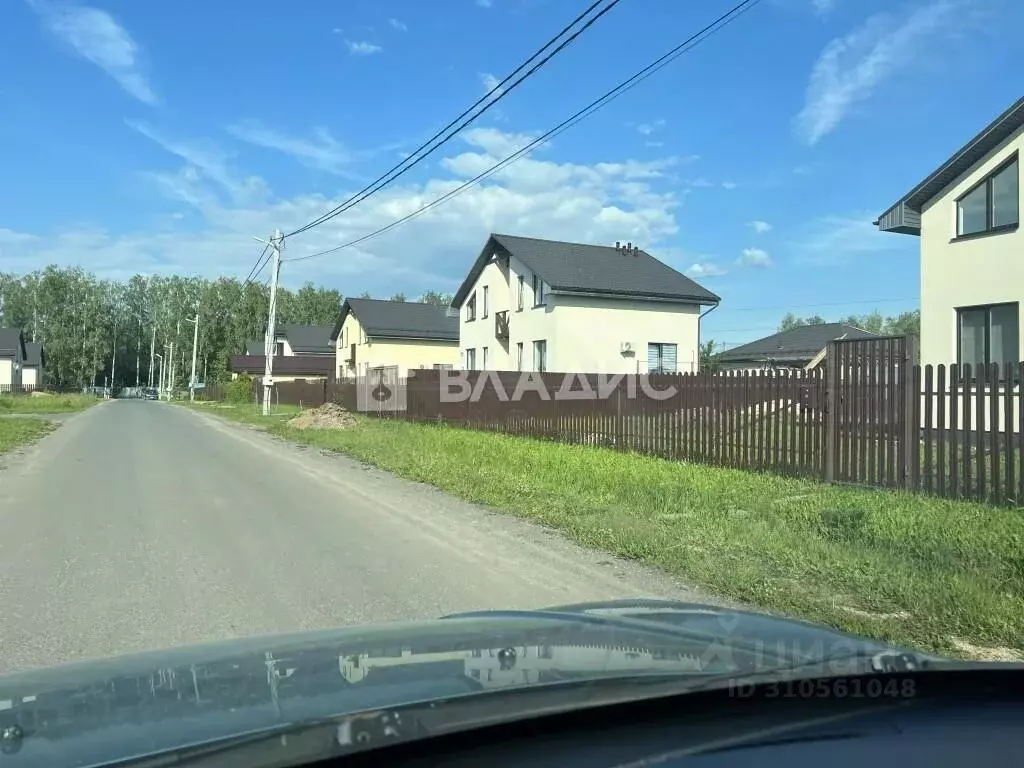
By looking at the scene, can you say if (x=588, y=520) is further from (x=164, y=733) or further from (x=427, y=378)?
(x=427, y=378)

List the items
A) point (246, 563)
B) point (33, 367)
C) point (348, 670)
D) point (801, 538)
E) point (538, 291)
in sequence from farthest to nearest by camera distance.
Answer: point (33, 367) < point (538, 291) < point (801, 538) < point (246, 563) < point (348, 670)

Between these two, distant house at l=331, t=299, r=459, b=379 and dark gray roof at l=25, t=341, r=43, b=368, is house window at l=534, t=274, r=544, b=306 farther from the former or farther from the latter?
dark gray roof at l=25, t=341, r=43, b=368

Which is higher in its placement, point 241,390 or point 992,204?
point 992,204

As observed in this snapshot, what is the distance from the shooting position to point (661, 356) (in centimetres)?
3409

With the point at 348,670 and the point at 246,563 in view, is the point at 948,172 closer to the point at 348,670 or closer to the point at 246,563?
the point at 246,563

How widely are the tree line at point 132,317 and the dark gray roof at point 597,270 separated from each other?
204 feet

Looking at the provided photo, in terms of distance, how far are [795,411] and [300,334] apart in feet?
232

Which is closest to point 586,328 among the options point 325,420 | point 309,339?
point 325,420

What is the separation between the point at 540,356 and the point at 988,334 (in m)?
18.1

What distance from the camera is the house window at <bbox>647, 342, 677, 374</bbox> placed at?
111ft

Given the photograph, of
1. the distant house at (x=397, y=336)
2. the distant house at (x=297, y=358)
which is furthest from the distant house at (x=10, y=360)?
the distant house at (x=397, y=336)

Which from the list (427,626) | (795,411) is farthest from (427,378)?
(427,626)

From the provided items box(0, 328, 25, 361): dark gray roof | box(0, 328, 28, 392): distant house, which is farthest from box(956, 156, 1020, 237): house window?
box(0, 328, 25, 361): dark gray roof

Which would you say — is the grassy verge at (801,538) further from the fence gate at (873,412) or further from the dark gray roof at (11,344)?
the dark gray roof at (11,344)
